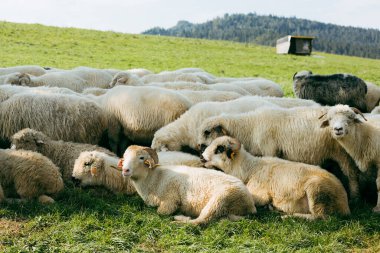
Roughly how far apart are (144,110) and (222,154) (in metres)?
2.39

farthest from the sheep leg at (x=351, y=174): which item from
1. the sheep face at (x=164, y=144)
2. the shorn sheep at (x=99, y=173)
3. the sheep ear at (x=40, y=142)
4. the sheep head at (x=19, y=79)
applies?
the sheep head at (x=19, y=79)

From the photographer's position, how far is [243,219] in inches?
236

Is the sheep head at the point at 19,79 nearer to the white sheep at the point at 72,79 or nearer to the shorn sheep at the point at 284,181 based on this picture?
the white sheep at the point at 72,79

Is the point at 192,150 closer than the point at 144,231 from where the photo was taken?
No

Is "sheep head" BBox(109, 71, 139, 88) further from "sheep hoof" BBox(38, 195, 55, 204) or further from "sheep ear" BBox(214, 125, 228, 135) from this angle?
"sheep hoof" BBox(38, 195, 55, 204)

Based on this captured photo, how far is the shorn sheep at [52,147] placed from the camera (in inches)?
297

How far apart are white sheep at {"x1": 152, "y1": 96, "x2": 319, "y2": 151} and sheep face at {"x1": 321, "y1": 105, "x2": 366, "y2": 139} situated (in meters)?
2.02

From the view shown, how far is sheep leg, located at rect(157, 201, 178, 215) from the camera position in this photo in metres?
6.34

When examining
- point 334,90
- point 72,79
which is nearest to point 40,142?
point 72,79

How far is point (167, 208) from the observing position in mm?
6387

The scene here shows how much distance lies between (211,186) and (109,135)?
334cm

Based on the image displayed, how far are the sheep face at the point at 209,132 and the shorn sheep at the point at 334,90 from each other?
5.93m

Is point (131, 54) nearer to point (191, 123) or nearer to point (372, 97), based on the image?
point (372, 97)

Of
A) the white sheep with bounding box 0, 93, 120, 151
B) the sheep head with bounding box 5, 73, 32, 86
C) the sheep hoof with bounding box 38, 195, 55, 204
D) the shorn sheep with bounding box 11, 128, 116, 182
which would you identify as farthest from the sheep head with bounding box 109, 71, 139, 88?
the sheep hoof with bounding box 38, 195, 55, 204
